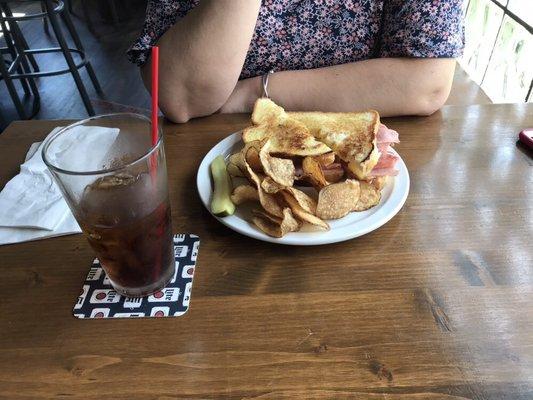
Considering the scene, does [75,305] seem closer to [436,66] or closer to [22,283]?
[22,283]

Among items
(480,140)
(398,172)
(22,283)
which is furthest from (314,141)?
(22,283)

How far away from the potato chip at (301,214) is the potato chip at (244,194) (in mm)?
55

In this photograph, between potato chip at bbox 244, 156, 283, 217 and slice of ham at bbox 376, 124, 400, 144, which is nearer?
potato chip at bbox 244, 156, 283, 217

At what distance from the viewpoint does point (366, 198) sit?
2.34ft

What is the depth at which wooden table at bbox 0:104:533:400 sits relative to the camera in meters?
0.51

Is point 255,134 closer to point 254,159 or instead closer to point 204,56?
point 254,159

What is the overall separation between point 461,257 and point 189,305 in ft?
1.27

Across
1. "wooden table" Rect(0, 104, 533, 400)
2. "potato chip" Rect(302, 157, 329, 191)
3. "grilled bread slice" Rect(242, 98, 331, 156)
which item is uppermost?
"grilled bread slice" Rect(242, 98, 331, 156)

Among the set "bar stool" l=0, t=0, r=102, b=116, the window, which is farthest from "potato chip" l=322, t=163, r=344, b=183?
"bar stool" l=0, t=0, r=102, b=116

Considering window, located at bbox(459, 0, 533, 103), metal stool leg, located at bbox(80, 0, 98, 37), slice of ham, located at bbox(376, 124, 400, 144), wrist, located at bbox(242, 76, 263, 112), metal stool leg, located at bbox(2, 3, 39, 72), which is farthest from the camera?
metal stool leg, located at bbox(80, 0, 98, 37)

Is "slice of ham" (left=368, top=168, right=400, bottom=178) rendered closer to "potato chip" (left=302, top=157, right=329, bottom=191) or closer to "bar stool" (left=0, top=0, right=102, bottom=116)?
"potato chip" (left=302, top=157, right=329, bottom=191)

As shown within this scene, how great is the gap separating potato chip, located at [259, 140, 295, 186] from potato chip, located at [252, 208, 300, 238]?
0.05m

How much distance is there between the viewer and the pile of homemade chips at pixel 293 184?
67cm

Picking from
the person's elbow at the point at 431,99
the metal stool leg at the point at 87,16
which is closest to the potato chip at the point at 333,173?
the person's elbow at the point at 431,99
